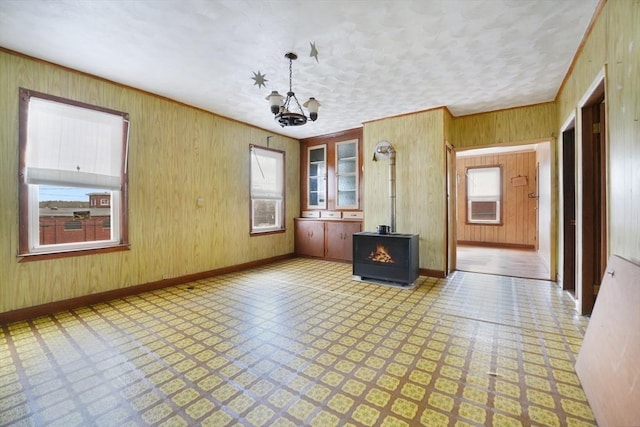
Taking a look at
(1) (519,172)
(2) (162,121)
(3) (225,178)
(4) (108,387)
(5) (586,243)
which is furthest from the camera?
(1) (519,172)

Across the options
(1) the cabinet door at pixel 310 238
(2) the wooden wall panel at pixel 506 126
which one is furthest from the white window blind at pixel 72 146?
(2) the wooden wall panel at pixel 506 126

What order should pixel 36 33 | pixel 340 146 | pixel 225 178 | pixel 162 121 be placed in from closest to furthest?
pixel 36 33
pixel 162 121
pixel 225 178
pixel 340 146

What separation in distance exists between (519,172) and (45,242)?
9892 mm

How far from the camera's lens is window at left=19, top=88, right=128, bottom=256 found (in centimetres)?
316

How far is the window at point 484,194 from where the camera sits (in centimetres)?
828

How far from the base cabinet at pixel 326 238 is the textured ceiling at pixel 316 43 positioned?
275 cm

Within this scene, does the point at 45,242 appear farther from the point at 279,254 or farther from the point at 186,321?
the point at 279,254

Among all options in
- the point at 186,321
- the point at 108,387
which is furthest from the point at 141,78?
the point at 108,387

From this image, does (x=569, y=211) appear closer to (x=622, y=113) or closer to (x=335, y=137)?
(x=622, y=113)

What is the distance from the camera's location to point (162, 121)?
14.1ft

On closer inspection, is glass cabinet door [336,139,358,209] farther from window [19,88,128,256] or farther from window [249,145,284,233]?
window [19,88,128,256]

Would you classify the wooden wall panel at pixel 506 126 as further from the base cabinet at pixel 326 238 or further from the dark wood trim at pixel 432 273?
the base cabinet at pixel 326 238

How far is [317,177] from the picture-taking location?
22.3 ft

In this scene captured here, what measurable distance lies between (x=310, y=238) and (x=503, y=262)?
415 cm
